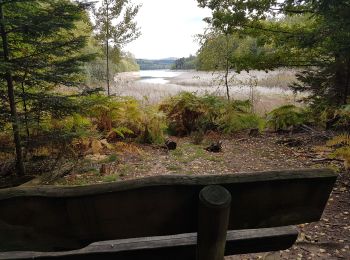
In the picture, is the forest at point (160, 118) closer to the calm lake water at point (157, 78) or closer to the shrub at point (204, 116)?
the shrub at point (204, 116)

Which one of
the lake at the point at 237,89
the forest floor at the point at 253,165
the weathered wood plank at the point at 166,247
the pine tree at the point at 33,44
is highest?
the pine tree at the point at 33,44

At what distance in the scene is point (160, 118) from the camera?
8781 mm

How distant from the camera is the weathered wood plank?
1460mm

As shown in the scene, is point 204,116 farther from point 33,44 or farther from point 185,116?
point 33,44

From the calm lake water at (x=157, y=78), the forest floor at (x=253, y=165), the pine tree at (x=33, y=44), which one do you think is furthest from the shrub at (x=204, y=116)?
the calm lake water at (x=157, y=78)

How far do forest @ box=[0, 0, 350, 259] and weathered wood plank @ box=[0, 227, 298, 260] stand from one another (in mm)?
1795

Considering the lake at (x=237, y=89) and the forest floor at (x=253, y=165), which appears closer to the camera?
the forest floor at (x=253, y=165)

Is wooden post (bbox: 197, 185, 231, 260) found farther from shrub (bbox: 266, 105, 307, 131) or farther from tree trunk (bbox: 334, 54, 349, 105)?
shrub (bbox: 266, 105, 307, 131)

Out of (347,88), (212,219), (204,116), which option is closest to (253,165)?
(347,88)

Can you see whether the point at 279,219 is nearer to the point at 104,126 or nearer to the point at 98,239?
the point at 98,239

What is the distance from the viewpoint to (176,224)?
1.29 metres

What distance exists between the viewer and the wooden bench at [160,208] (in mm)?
1132

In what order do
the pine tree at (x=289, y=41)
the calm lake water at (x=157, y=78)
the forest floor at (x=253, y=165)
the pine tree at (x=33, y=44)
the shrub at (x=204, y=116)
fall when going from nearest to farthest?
the forest floor at (x=253, y=165) < the pine tree at (x=33, y=44) < the pine tree at (x=289, y=41) < the shrub at (x=204, y=116) < the calm lake water at (x=157, y=78)

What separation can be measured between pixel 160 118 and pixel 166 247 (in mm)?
7376
